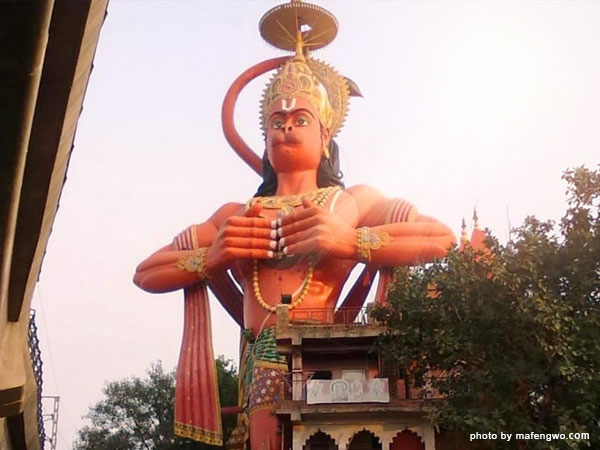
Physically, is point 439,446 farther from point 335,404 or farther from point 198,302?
point 198,302

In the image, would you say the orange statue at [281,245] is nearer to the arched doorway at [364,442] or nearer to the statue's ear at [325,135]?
the statue's ear at [325,135]

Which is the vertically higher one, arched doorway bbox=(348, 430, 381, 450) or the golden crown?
the golden crown

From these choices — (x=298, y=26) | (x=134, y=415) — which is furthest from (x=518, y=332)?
(x=134, y=415)

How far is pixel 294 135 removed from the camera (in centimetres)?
1830

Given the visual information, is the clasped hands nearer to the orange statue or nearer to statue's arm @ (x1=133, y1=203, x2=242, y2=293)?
the orange statue

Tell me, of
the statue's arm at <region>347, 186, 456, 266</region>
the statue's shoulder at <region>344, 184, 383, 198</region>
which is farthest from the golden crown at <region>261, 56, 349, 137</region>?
the statue's arm at <region>347, 186, 456, 266</region>

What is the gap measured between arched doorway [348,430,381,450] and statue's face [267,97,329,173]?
631cm

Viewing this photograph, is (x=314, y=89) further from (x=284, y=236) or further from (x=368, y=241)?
(x=368, y=241)

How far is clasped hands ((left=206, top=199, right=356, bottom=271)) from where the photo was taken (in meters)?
16.4

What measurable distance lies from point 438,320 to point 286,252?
551 centimetres

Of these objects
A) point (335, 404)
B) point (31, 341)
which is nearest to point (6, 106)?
point (31, 341)

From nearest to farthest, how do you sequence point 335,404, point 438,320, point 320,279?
point 438,320 < point 335,404 < point 320,279

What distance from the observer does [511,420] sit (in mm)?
10906

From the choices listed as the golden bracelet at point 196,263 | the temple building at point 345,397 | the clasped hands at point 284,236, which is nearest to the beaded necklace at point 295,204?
the clasped hands at point 284,236
